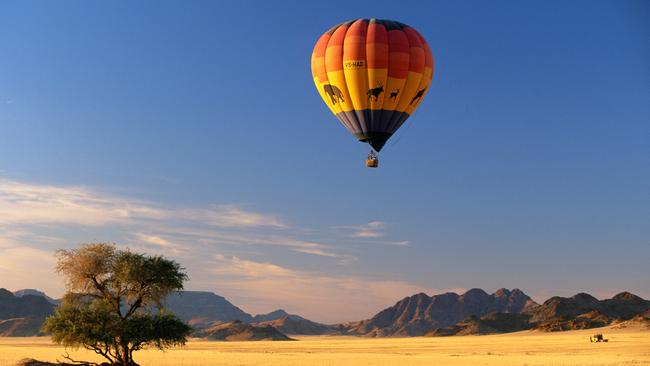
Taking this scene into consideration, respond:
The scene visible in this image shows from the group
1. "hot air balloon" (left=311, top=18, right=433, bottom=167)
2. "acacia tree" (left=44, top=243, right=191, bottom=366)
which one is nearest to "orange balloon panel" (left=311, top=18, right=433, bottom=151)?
"hot air balloon" (left=311, top=18, right=433, bottom=167)

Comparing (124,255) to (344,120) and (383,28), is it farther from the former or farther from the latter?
(383,28)

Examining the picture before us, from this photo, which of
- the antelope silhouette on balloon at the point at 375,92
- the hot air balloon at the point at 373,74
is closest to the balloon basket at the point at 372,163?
the hot air balloon at the point at 373,74

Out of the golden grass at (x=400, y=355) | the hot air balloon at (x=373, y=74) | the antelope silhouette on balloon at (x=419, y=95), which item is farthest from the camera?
the golden grass at (x=400, y=355)

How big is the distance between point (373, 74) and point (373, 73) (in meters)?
0.07

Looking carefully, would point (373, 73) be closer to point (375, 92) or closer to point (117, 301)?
point (375, 92)

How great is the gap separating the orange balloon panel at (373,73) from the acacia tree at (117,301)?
56.7 ft

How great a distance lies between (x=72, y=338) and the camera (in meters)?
41.7

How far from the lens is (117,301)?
43.1 metres

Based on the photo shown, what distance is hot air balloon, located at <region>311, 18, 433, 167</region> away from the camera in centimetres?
5162

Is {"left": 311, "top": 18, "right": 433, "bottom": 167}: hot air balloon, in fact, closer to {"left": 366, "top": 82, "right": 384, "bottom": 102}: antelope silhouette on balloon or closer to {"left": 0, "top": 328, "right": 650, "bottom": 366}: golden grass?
{"left": 366, "top": 82, "right": 384, "bottom": 102}: antelope silhouette on balloon

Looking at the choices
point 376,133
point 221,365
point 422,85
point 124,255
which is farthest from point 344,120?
point 221,365

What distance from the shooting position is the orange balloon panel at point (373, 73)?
51.6 m

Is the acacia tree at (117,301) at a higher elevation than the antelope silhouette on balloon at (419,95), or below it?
below

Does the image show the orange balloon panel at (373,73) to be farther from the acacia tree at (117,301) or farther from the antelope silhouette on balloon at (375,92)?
the acacia tree at (117,301)
